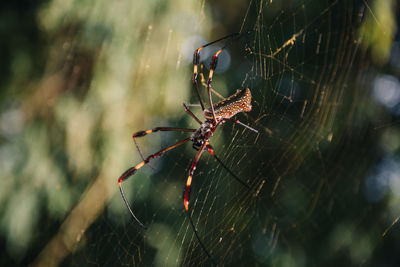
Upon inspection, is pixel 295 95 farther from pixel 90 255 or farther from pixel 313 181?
pixel 90 255

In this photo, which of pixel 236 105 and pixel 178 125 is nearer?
pixel 236 105

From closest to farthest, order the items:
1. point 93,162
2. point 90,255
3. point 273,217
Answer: point 93,162, point 273,217, point 90,255

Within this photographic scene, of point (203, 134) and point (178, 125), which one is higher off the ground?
point (178, 125)

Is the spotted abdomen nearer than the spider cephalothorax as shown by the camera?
Yes

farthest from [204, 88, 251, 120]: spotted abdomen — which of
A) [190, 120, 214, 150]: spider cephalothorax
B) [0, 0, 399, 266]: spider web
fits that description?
[0, 0, 399, 266]: spider web

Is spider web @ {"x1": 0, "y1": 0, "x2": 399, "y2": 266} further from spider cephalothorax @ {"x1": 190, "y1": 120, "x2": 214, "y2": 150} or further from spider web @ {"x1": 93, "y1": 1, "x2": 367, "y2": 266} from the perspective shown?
spider cephalothorax @ {"x1": 190, "y1": 120, "x2": 214, "y2": 150}

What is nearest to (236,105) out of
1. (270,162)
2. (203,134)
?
(203,134)

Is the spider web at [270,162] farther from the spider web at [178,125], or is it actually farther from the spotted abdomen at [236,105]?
the spotted abdomen at [236,105]

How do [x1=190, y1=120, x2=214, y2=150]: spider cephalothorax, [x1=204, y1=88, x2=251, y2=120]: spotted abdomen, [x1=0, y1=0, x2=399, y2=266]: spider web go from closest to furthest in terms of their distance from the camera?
[x1=204, y1=88, x2=251, y2=120]: spotted abdomen, [x1=190, y1=120, x2=214, y2=150]: spider cephalothorax, [x1=0, y1=0, x2=399, y2=266]: spider web

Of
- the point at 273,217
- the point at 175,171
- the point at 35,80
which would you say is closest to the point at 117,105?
the point at 35,80

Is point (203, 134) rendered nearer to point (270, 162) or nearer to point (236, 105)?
point (236, 105)

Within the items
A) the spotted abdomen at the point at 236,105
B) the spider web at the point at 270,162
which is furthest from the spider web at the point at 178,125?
the spotted abdomen at the point at 236,105
